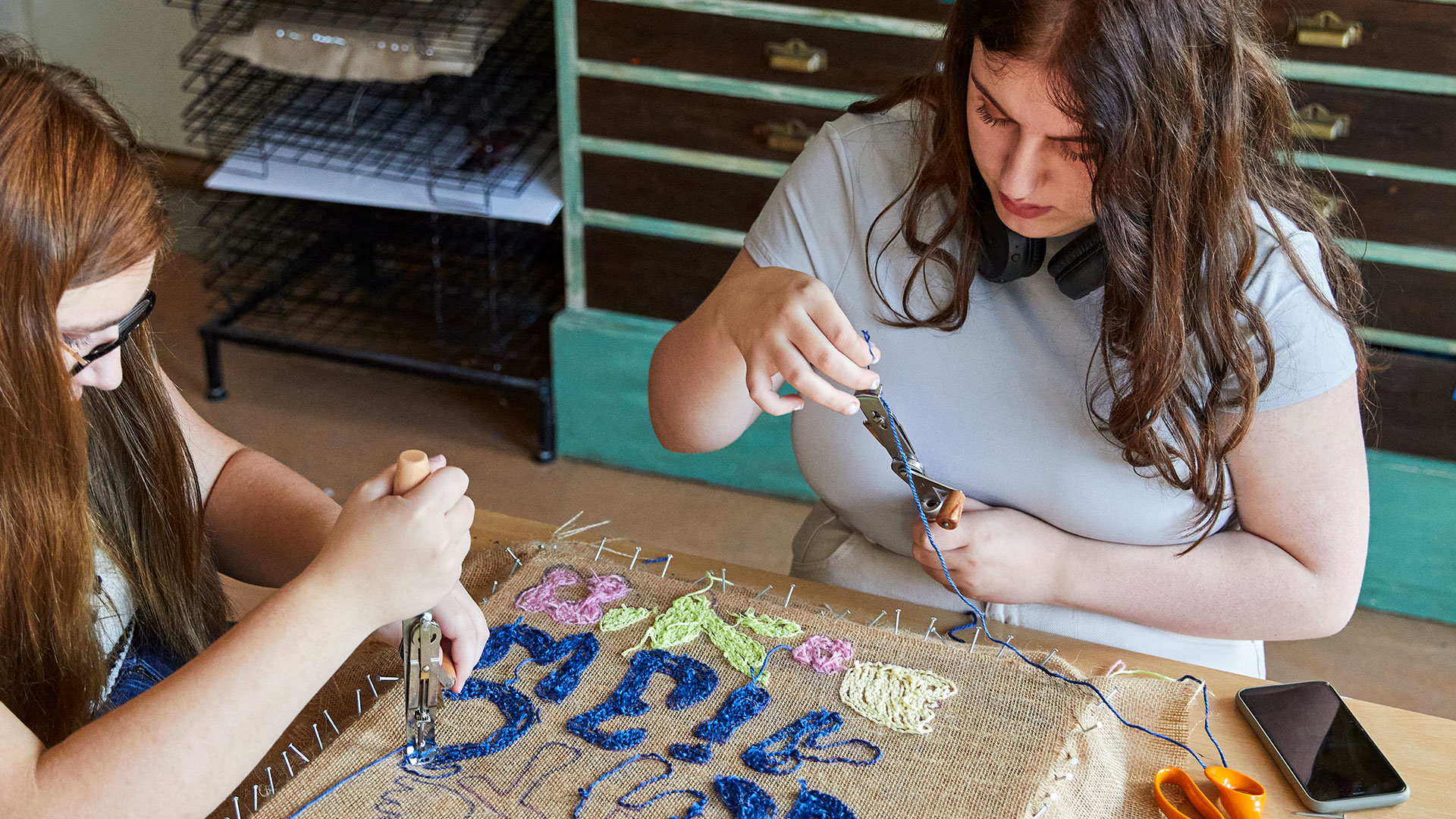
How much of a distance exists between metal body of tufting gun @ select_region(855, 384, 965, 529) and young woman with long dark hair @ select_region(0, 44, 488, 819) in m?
0.38

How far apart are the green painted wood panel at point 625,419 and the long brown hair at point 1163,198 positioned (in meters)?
1.29

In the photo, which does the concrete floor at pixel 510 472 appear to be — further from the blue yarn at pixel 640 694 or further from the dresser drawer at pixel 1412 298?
the blue yarn at pixel 640 694

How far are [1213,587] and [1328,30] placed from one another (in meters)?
1.15

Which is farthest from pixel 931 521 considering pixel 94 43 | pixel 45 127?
pixel 94 43

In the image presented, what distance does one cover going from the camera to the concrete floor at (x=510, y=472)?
2113 millimetres

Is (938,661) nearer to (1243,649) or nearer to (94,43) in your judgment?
(1243,649)

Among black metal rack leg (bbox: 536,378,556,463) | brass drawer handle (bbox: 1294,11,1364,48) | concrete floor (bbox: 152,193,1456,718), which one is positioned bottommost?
concrete floor (bbox: 152,193,1456,718)

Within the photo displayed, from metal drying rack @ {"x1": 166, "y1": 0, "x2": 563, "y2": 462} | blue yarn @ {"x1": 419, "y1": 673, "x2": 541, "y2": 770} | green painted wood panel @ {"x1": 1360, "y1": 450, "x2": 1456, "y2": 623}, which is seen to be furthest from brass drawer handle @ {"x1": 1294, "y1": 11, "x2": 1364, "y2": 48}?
blue yarn @ {"x1": 419, "y1": 673, "x2": 541, "y2": 770}

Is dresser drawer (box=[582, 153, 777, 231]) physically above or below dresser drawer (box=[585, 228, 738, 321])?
above

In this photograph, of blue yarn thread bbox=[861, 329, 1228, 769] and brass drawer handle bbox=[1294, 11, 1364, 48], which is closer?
blue yarn thread bbox=[861, 329, 1228, 769]

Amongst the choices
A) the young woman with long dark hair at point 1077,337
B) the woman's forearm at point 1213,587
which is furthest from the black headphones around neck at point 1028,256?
the woman's forearm at point 1213,587

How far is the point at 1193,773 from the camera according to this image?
2.94 feet

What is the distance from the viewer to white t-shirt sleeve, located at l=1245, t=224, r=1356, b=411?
3.31 ft

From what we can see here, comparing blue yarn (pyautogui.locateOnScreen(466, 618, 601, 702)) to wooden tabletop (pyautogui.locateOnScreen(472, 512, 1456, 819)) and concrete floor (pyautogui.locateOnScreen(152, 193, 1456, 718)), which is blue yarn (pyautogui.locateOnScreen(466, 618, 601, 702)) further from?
concrete floor (pyautogui.locateOnScreen(152, 193, 1456, 718))
